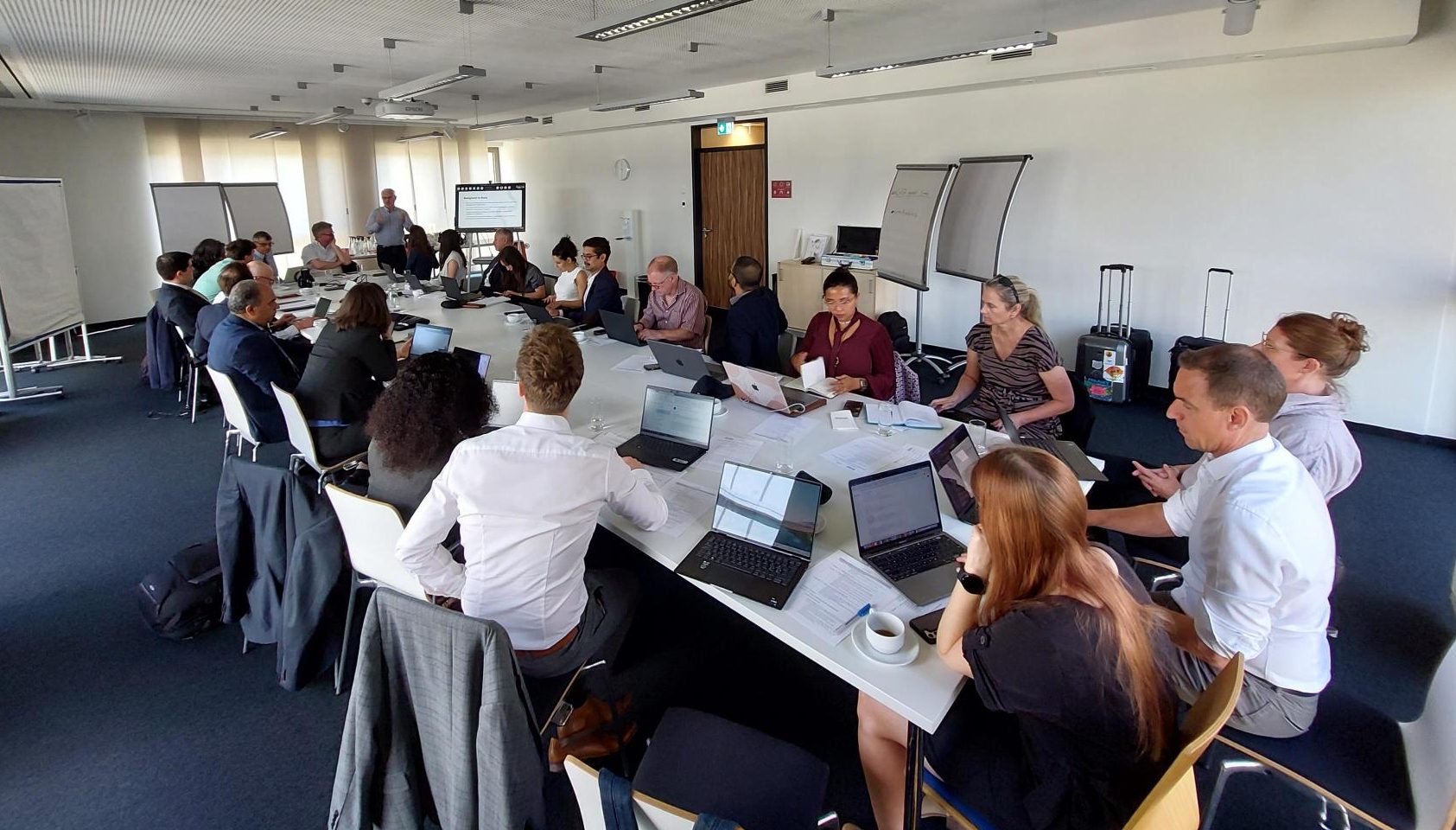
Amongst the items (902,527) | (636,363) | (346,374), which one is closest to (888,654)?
(902,527)

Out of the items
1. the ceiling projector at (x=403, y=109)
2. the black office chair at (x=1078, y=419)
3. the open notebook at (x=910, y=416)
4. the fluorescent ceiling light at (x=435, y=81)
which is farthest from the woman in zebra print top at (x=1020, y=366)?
the ceiling projector at (x=403, y=109)

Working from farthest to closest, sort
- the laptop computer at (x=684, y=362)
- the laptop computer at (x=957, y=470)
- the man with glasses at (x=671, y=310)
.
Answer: the man with glasses at (x=671, y=310) → the laptop computer at (x=684, y=362) → the laptop computer at (x=957, y=470)

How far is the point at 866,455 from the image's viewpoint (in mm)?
2756

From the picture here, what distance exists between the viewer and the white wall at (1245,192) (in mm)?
4793

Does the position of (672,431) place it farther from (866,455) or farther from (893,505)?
(893,505)

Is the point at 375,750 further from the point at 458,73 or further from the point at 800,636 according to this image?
the point at 458,73

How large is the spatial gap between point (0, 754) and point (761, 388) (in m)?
2.90

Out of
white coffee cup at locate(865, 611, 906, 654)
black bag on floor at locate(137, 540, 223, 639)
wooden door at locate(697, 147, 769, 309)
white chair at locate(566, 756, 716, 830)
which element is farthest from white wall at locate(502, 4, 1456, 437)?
black bag on floor at locate(137, 540, 223, 639)

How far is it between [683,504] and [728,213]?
25.7ft

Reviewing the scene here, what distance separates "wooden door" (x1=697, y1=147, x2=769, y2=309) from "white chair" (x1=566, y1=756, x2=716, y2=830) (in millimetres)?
7942

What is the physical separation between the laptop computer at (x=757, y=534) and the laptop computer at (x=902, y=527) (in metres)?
0.15

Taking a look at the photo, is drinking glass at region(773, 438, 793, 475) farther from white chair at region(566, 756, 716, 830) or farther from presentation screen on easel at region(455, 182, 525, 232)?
presentation screen on easel at region(455, 182, 525, 232)

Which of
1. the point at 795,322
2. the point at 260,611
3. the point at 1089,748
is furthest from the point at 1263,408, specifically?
the point at 795,322

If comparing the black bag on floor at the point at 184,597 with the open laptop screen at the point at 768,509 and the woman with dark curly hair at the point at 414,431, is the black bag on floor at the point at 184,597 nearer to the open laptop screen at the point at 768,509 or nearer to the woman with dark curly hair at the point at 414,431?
the woman with dark curly hair at the point at 414,431
